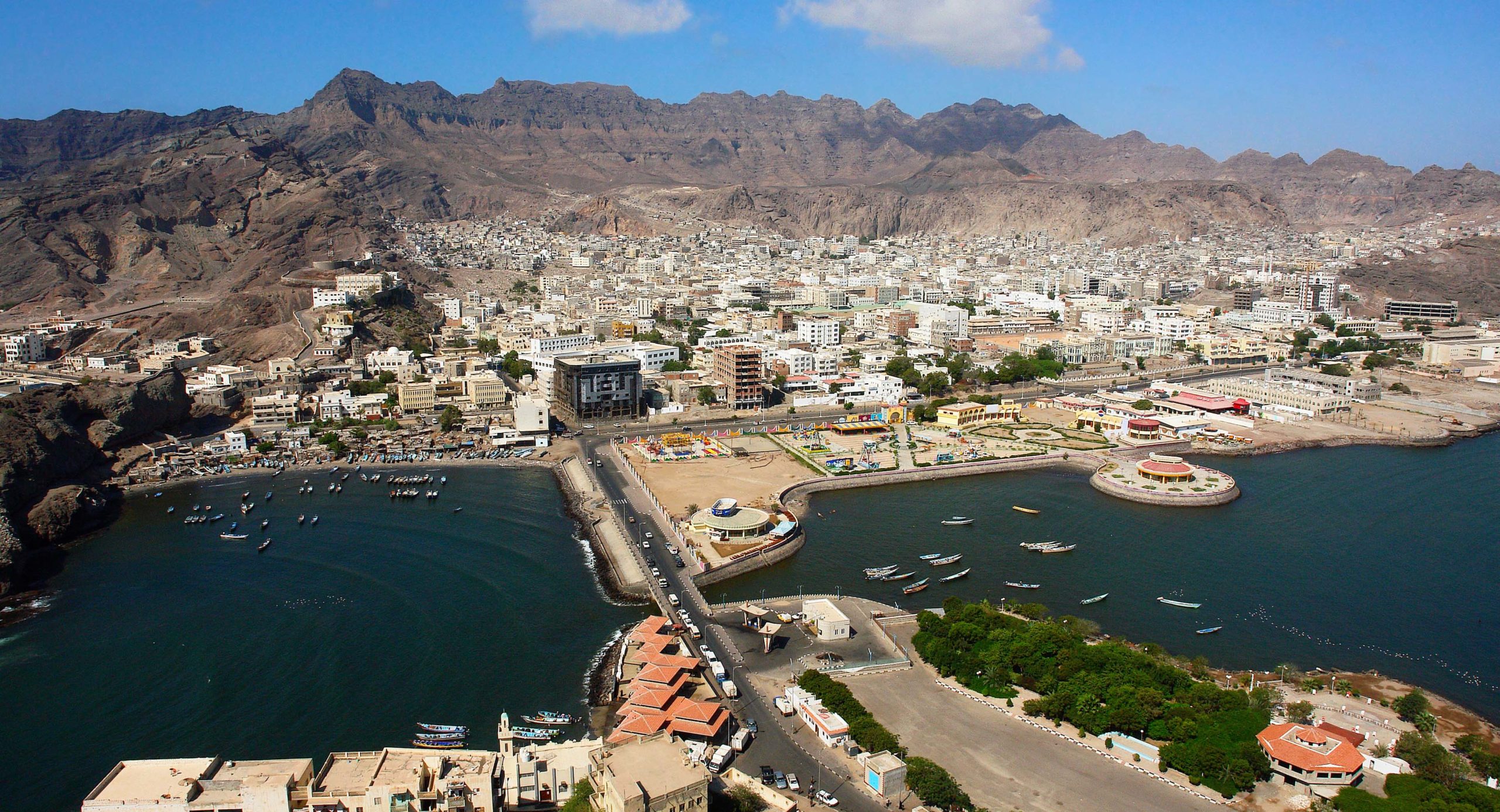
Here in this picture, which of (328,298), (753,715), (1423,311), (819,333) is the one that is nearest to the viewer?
(753,715)

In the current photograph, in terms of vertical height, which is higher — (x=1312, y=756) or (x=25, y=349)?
(x=25, y=349)

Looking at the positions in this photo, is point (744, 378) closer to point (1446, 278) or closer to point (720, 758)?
point (720, 758)

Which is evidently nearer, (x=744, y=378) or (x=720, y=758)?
(x=720, y=758)

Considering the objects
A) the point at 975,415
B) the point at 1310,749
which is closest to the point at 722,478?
the point at 975,415

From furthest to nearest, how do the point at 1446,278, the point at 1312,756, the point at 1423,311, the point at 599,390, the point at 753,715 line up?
A: the point at 1446,278, the point at 1423,311, the point at 599,390, the point at 753,715, the point at 1312,756

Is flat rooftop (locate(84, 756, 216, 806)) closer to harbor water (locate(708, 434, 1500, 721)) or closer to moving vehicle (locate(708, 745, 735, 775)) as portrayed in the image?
moving vehicle (locate(708, 745, 735, 775))
